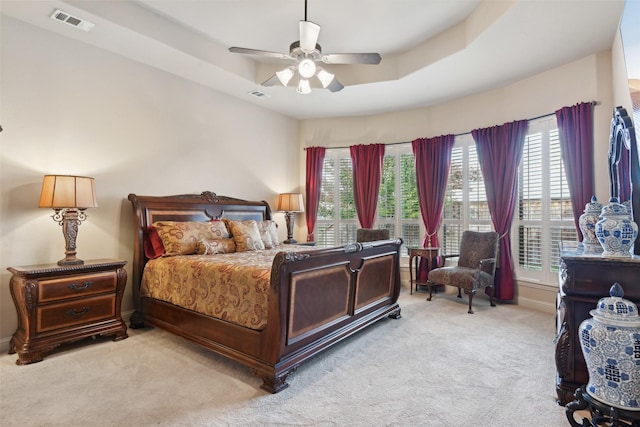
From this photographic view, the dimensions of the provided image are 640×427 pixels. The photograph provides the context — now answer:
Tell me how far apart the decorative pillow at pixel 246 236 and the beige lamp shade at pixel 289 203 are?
130 cm

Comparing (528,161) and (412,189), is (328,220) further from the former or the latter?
(528,161)

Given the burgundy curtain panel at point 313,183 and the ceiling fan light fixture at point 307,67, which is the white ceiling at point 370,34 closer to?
the ceiling fan light fixture at point 307,67

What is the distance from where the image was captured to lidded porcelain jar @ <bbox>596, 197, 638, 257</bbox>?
6.39 ft

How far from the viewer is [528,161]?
4.44 m

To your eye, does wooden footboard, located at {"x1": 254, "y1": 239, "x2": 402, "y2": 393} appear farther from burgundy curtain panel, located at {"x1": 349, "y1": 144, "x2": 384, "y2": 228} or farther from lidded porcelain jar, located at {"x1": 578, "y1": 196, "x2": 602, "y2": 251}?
burgundy curtain panel, located at {"x1": 349, "y1": 144, "x2": 384, "y2": 228}

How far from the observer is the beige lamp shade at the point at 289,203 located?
5.55m

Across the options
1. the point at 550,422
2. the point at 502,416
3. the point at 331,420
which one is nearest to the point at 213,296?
the point at 331,420

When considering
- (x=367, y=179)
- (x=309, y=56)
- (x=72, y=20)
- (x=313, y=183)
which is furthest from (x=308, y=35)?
(x=313, y=183)

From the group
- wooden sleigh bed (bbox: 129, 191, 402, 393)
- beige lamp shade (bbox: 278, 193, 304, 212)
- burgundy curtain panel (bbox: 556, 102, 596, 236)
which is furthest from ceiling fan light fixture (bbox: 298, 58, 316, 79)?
burgundy curtain panel (bbox: 556, 102, 596, 236)

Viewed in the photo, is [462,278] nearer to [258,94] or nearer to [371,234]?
[371,234]

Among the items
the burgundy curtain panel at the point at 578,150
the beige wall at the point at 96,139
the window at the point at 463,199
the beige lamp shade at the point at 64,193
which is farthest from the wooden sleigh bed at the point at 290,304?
the burgundy curtain panel at the point at 578,150

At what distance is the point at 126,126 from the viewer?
12.5ft

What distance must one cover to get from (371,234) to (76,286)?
156 inches

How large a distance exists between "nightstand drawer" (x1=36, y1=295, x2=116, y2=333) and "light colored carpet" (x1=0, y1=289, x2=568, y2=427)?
0.86 feet
